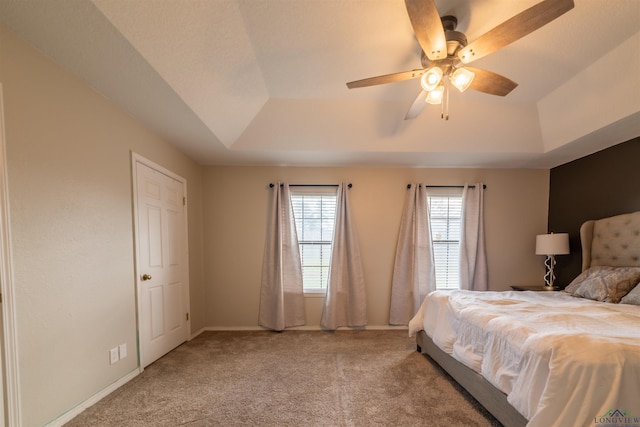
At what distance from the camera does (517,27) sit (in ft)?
4.00

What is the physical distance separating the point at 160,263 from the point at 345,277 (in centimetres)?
217

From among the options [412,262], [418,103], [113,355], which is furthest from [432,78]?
[113,355]

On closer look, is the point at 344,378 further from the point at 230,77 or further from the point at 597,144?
the point at 597,144

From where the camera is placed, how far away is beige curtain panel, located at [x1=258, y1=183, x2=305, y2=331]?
10.8 ft

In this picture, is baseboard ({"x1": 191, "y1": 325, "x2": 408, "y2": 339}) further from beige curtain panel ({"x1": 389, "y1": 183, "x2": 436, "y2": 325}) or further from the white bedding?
the white bedding

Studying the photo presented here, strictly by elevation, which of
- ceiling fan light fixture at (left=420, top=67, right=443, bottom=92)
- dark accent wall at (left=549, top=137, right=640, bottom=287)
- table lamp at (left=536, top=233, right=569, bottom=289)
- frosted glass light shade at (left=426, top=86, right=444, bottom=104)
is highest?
ceiling fan light fixture at (left=420, top=67, right=443, bottom=92)

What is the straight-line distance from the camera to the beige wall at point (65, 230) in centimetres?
136

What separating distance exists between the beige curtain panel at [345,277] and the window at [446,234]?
3.72 feet

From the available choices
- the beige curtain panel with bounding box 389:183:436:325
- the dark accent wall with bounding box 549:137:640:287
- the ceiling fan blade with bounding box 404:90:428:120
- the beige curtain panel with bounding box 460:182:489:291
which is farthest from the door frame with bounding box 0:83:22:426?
the dark accent wall with bounding box 549:137:640:287

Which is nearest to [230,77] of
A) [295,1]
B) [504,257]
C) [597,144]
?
[295,1]

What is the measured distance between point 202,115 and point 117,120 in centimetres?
66

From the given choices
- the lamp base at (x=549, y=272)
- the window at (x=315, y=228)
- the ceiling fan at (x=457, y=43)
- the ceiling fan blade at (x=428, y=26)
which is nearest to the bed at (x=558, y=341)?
the lamp base at (x=549, y=272)

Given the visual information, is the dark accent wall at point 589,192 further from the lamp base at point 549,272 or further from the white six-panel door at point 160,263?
the white six-panel door at point 160,263

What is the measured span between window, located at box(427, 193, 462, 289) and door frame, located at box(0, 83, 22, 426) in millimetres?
3880
